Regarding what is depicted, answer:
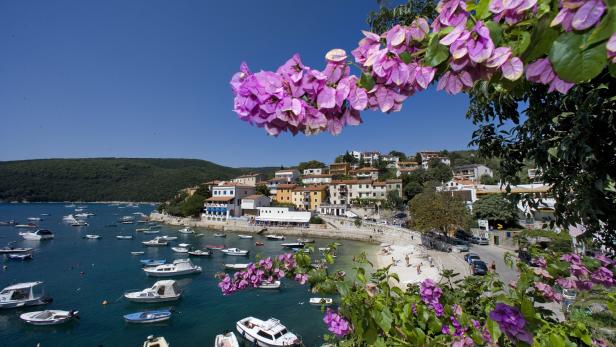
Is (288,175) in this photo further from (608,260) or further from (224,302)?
(608,260)

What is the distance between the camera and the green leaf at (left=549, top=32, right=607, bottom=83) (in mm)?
593

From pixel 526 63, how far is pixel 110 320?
22953mm

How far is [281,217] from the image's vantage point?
54062 millimetres

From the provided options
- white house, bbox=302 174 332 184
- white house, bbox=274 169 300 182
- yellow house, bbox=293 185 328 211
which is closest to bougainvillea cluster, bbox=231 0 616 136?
yellow house, bbox=293 185 328 211

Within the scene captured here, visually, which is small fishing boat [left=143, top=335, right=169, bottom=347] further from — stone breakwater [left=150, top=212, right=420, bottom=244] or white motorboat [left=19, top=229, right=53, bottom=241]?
white motorboat [left=19, top=229, right=53, bottom=241]

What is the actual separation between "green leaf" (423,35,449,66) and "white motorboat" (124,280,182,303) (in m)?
23.8

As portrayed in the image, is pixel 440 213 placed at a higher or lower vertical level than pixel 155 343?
higher

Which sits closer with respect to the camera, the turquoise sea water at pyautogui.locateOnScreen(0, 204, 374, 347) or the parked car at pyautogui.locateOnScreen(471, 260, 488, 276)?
the turquoise sea water at pyautogui.locateOnScreen(0, 204, 374, 347)

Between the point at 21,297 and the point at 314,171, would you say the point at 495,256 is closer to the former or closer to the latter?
the point at 21,297

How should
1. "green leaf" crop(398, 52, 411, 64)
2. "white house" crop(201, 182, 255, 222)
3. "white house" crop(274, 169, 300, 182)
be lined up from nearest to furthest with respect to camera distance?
"green leaf" crop(398, 52, 411, 64) → "white house" crop(201, 182, 255, 222) → "white house" crop(274, 169, 300, 182)

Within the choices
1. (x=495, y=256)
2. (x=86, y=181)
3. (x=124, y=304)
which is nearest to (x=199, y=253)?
(x=124, y=304)

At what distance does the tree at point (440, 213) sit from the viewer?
31156mm

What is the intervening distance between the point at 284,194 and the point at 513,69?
66.7 metres

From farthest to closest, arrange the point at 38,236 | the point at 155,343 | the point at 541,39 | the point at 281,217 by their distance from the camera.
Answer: the point at 281,217, the point at 38,236, the point at 155,343, the point at 541,39
